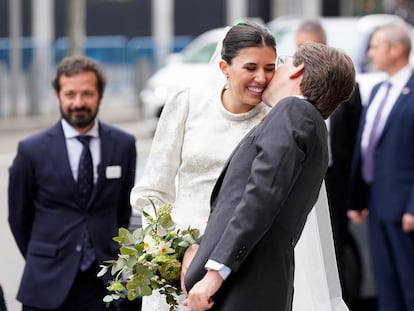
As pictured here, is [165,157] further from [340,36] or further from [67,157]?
[340,36]

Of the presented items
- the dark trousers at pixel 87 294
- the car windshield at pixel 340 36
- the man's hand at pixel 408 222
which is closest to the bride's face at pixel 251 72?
the dark trousers at pixel 87 294

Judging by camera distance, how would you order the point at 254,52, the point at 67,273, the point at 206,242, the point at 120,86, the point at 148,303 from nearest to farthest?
the point at 206,242 < the point at 254,52 < the point at 148,303 < the point at 67,273 < the point at 120,86

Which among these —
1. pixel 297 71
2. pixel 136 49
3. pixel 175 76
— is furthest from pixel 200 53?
pixel 297 71

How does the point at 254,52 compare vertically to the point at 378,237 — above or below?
above

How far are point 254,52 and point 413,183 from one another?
11.5 feet

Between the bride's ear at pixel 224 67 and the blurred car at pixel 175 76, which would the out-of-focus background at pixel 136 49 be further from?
the bride's ear at pixel 224 67

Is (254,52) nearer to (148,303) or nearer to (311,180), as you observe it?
(311,180)

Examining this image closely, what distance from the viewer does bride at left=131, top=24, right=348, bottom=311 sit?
4.63 metres

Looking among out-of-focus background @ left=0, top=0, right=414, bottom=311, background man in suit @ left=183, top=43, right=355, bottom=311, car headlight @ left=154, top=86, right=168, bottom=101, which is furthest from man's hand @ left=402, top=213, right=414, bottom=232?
car headlight @ left=154, top=86, right=168, bottom=101

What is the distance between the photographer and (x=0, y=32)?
30516 millimetres

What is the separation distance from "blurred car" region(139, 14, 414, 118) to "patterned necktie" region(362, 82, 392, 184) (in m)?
5.61

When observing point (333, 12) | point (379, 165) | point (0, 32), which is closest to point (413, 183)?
point (379, 165)

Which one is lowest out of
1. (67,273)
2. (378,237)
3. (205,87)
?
(378,237)

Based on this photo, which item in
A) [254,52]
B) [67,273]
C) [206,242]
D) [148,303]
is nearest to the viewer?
[206,242]
